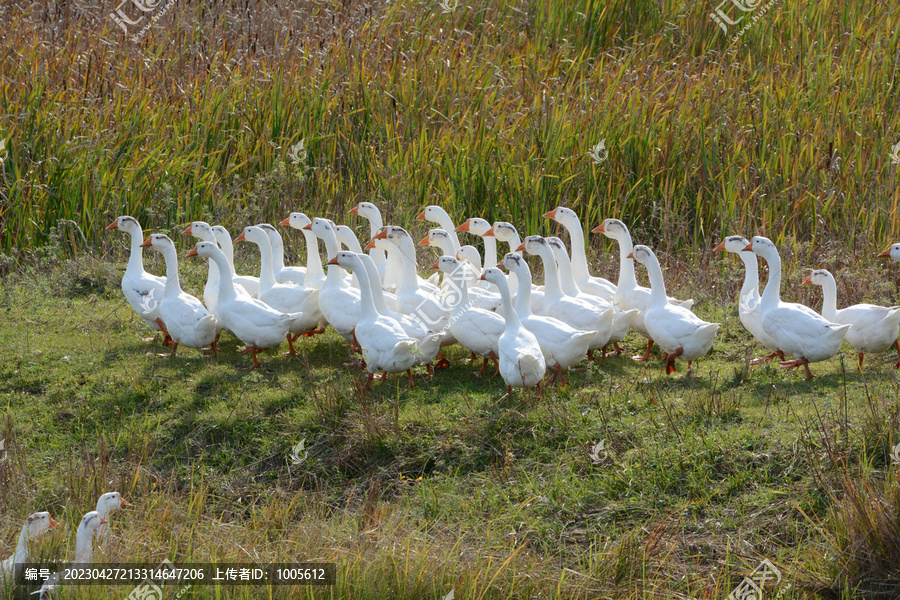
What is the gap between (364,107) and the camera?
12.1m

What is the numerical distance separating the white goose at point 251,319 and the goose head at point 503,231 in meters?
2.29

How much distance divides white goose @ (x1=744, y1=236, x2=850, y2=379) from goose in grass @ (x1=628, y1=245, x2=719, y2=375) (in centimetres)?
47

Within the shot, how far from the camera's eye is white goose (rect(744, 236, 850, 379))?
23.0 ft

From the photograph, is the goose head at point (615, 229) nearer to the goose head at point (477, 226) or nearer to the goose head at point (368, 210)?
the goose head at point (477, 226)

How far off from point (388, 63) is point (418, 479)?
802cm

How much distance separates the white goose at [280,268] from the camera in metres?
9.11

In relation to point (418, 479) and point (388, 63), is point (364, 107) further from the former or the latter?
point (418, 479)

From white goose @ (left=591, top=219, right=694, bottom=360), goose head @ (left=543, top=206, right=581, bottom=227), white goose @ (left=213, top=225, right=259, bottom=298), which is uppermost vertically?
goose head @ (left=543, top=206, right=581, bottom=227)

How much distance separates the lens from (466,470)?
245 inches

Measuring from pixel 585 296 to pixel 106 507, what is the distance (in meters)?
4.26

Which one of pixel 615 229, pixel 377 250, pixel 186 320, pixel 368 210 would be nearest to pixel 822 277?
pixel 615 229

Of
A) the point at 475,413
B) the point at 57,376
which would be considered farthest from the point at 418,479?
the point at 57,376

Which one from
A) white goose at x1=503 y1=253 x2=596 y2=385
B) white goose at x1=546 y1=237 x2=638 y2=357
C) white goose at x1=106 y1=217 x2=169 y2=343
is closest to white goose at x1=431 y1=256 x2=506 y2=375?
white goose at x1=503 y1=253 x2=596 y2=385

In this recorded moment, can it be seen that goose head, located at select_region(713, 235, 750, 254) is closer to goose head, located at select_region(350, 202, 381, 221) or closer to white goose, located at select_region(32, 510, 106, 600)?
goose head, located at select_region(350, 202, 381, 221)
